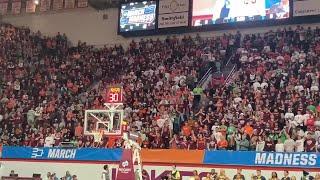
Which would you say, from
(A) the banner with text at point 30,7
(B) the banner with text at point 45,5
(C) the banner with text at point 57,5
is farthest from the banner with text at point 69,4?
(A) the banner with text at point 30,7

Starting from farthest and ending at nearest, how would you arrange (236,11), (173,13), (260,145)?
(173,13)
(236,11)
(260,145)

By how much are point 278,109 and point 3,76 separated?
62.4 ft

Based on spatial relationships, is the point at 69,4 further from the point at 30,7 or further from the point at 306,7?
the point at 306,7

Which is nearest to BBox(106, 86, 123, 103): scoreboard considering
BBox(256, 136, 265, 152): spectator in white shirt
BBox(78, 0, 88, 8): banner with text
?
BBox(256, 136, 265, 152): spectator in white shirt

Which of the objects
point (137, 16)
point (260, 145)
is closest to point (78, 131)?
point (260, 145)

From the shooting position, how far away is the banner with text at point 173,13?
34.9 metres

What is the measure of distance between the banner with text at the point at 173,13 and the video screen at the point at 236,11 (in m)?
0.64

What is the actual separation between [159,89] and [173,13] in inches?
268

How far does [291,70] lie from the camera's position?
91.8 feet

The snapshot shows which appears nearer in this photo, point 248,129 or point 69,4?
point 248,129

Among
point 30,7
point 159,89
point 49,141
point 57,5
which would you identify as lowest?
point 49,141

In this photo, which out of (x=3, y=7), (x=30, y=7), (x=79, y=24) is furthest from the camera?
(x=3, y=7)

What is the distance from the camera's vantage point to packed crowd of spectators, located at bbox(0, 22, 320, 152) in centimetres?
2431

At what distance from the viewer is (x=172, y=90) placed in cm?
2994
